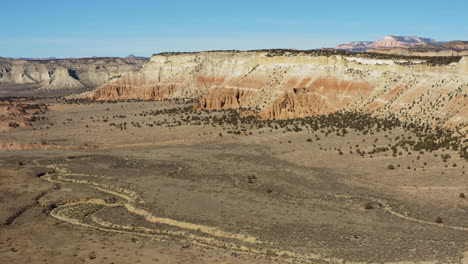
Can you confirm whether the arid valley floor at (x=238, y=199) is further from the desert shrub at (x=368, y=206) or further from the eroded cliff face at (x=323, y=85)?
the eroded cliff face at (x=323, y=85)

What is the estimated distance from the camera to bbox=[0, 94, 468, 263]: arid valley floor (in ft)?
67.8

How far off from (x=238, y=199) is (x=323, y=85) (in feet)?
153

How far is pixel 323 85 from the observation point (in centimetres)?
7131

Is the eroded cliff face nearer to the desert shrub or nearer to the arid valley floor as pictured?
the arid valley floor

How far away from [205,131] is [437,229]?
132 feet

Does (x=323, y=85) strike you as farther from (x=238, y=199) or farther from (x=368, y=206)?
(x=368, y=206)

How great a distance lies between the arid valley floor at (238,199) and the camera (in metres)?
20.7

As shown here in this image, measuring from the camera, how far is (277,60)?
8694 cm

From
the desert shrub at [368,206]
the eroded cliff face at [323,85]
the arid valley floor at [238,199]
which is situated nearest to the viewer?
the arid valley floor at [238,199]

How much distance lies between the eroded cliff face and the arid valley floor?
24.3 feet

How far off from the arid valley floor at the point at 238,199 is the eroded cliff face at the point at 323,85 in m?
7.40

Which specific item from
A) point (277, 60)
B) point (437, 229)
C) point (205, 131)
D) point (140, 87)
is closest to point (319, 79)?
point (277, 60)

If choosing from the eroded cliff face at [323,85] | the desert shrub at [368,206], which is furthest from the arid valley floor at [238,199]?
the eroded cliff face at [323,85]

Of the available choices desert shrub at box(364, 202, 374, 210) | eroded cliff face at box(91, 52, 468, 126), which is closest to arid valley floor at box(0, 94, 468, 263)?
desert shrub at box(364, 202, 374, 210)
